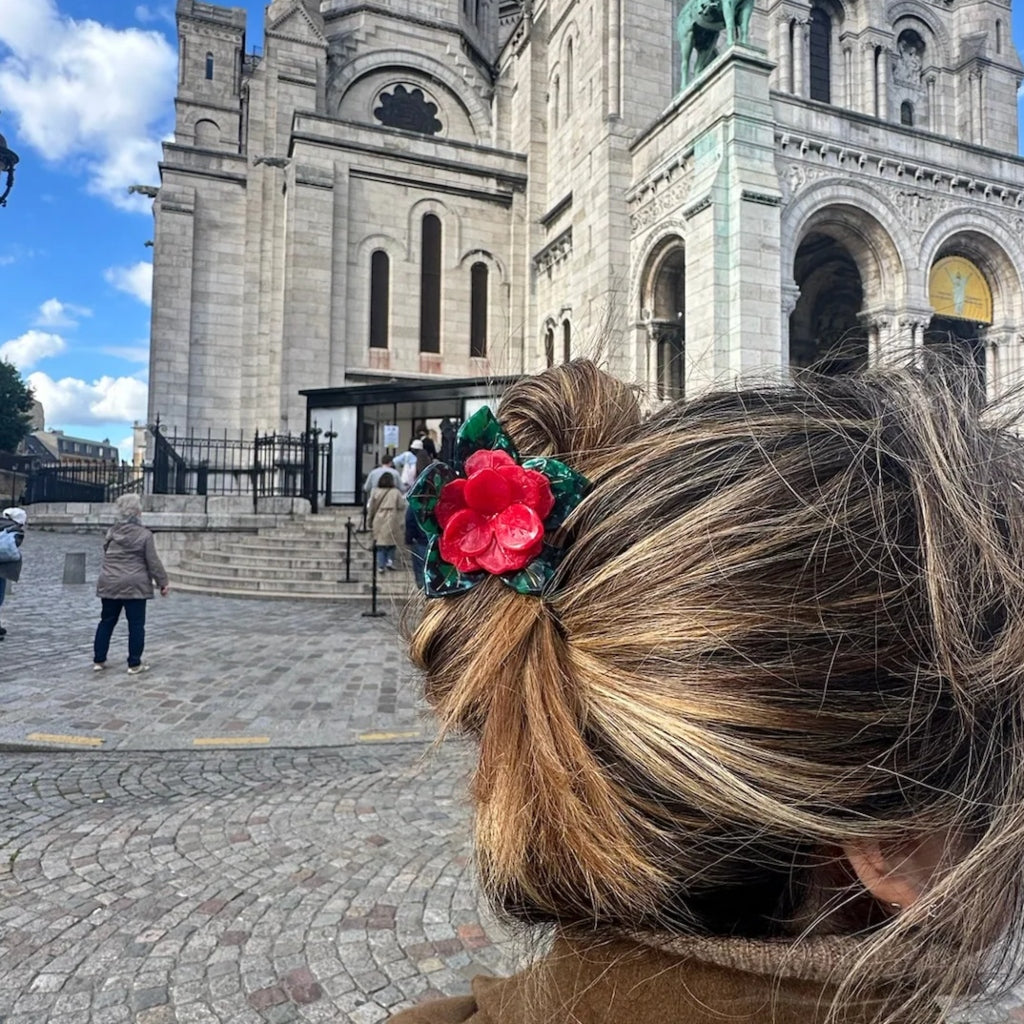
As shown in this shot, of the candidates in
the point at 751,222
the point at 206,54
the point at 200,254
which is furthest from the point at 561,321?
the point at 206,54

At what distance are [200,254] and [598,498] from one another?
2725cm

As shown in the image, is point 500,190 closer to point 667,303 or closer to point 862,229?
point 667,303

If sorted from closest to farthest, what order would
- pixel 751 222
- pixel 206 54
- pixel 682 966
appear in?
pixel 682 966
pixel 751 222
pixel 206 54

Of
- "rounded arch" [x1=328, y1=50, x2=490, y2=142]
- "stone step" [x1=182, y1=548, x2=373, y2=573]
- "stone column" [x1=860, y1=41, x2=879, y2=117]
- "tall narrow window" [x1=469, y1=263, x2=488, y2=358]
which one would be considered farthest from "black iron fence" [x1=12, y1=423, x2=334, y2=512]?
"stone column" [x1=860, y1=41, x2=879, y2=117]

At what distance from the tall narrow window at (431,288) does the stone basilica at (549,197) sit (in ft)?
0.24

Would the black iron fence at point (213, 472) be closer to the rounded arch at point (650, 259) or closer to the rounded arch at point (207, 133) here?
the rounded arch at point (650, 259)

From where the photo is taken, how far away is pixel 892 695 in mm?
696

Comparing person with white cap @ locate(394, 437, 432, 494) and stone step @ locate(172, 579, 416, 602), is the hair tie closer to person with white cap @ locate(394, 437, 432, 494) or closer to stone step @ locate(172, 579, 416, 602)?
stone step @ locate(172, 579, 416, 602)

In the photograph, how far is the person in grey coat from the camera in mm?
6465

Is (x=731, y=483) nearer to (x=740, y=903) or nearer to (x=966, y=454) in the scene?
(x=966, y=454)

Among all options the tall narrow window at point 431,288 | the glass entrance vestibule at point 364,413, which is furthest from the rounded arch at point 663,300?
the tall narrow window at point 431,288

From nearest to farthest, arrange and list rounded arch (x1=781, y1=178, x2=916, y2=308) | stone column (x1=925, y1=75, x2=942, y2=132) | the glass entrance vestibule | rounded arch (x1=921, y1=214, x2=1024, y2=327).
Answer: rounded arch (x1=781, y1=178, x2=916, y2=308), rounded arch (x1=921, y1=214, x2=1024, y2=327), the glass entrance vestibule, stone column (x1=925, y1=75, x2=942, y2=132)

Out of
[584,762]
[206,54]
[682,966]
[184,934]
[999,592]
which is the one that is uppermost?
[206,54]

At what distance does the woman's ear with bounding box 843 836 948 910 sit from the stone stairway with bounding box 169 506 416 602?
1000cm
